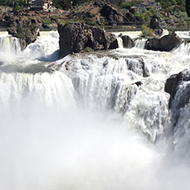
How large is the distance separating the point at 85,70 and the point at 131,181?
26.8ft

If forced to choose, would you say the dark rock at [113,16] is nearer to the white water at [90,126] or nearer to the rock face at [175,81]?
the white water at [90,126]

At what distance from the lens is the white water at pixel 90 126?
12.1m

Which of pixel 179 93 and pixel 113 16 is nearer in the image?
pixel 179 93

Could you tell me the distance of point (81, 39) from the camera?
68.6 feet

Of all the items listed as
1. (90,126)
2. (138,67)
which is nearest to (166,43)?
(138,67)

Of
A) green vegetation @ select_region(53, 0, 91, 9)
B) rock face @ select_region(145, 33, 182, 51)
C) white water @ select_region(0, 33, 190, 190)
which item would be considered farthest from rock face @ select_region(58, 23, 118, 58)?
green vegetation @ select_region(53, 0, 91, 9)

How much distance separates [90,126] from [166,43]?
35.0 feet

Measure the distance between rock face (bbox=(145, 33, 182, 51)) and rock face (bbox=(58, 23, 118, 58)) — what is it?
10.4ft

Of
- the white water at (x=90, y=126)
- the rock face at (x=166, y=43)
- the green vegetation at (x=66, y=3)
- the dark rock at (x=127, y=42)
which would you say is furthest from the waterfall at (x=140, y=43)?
the green vegetation at (x=66, y=3)

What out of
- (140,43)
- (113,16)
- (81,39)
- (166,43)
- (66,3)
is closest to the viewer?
(81,39)

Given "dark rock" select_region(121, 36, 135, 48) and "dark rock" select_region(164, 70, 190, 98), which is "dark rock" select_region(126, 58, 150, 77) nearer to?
"dark rock" select_region(164, 70, 190, 98)

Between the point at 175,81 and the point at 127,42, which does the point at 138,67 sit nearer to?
the point at 175,81

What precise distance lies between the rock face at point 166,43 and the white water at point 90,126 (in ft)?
9.16

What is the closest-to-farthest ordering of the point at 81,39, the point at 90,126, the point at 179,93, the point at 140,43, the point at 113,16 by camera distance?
1. the point at 179,93
2. the point at 90,126
3. the point at 81,39
4. the point at 140,43
5. the point at 113,16
